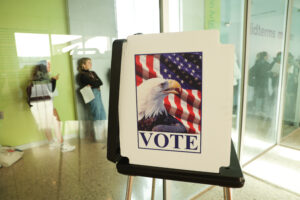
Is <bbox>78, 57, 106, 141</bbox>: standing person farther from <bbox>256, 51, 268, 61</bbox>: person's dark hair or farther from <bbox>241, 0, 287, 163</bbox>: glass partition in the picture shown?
<bbox>256, 51, 268, 61</bbox>: person's dark hair

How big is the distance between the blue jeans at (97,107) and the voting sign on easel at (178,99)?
0.73 m

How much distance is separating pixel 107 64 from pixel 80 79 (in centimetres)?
18

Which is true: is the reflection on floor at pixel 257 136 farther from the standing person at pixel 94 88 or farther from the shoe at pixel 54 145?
the shoe at pixel 54 145

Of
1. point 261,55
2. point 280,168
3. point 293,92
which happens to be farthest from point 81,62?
point 293,92

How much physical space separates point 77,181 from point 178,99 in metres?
1.20

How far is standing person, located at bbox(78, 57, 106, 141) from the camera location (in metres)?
1.24

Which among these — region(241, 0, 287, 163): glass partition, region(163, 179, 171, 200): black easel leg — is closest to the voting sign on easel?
region(163, 179, 171, 200): black easel leg

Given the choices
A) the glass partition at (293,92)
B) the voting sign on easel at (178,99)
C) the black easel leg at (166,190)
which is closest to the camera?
the voting sign on easel at (178,99)

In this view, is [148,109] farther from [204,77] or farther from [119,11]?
[119,11]

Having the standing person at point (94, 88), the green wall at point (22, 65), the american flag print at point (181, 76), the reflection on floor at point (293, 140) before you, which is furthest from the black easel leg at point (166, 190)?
the reflection on floor at point (293, 140)

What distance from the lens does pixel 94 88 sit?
132 centimetres

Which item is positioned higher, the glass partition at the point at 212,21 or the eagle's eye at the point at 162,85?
the glass partition at the point at 212,21

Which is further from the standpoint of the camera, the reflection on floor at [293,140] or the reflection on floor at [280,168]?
the reflection on floor at [293,140]

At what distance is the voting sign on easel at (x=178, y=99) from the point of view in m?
0.55
